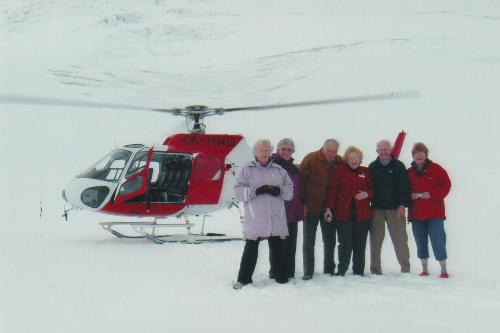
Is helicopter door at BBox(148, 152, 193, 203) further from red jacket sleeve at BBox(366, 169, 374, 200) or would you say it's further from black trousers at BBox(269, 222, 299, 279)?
red jacket sleeve at BBox(366, 169, 374, 200)

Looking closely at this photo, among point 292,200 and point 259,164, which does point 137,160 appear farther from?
point 259,164

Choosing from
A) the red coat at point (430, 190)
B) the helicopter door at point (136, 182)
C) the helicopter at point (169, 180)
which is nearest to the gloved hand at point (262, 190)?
the red coat at point (430, 190)

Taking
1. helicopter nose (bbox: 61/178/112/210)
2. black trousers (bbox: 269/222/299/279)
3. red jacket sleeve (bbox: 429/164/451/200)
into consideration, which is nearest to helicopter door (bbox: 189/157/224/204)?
helicopter nose (bbox: 61/178/112/210)

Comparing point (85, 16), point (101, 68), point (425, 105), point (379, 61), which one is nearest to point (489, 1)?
point (379, 61)

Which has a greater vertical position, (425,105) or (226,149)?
(425,105)

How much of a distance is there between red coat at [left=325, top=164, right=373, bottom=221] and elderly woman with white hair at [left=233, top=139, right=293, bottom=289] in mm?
751

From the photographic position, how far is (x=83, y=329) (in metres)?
4.65

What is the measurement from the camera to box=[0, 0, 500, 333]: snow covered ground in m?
5.39

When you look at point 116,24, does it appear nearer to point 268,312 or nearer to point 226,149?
point 226,149

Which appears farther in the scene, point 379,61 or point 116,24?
point 116,24

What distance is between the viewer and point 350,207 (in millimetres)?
7086

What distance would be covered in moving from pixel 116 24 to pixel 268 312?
5507 cm

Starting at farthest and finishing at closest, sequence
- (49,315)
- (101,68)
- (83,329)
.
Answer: (101,68), (49,315), (83,329)

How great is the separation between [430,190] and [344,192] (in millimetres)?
998
